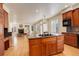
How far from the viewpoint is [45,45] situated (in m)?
4.41

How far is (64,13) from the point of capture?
28.2 ft

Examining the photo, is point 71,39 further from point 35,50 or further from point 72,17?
point 35,50

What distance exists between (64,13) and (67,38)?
6.92 ft

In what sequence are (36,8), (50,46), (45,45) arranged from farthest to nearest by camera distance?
(36,8)
(50,46)
(45,45)

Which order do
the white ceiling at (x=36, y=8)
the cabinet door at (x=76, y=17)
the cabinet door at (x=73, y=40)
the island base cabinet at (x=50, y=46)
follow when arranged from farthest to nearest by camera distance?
1. the cabinet door at (x=76, y=17)
2. the cabinet door at (x=73, y=40)
3. the white ceiling at (x=36, y=8)
4. the island base cabinet at (x=50, y=46)

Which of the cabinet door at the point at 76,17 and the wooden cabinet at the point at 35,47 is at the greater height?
the cabinet door at the point at 76,17

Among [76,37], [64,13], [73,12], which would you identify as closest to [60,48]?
[76,37]

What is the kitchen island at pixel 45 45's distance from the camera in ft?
13.5

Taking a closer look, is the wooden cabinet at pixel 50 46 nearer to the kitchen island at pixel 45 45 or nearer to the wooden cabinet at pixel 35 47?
the kitchen island at pixel 45 45

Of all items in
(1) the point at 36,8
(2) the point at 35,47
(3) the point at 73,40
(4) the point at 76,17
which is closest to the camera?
(2) the point at 35,47

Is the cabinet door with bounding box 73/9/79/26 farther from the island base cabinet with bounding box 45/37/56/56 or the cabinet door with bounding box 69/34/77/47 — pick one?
the island base cabinet with bounding box 45/37/56/56

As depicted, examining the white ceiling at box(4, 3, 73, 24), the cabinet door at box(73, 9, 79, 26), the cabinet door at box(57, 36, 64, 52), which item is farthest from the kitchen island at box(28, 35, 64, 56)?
the cabinet door at box(73, 9, 79, 26)

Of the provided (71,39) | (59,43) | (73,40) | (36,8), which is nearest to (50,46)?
(59,43)

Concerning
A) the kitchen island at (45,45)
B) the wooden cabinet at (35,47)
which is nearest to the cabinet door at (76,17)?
the kitchen island at (45,45)
